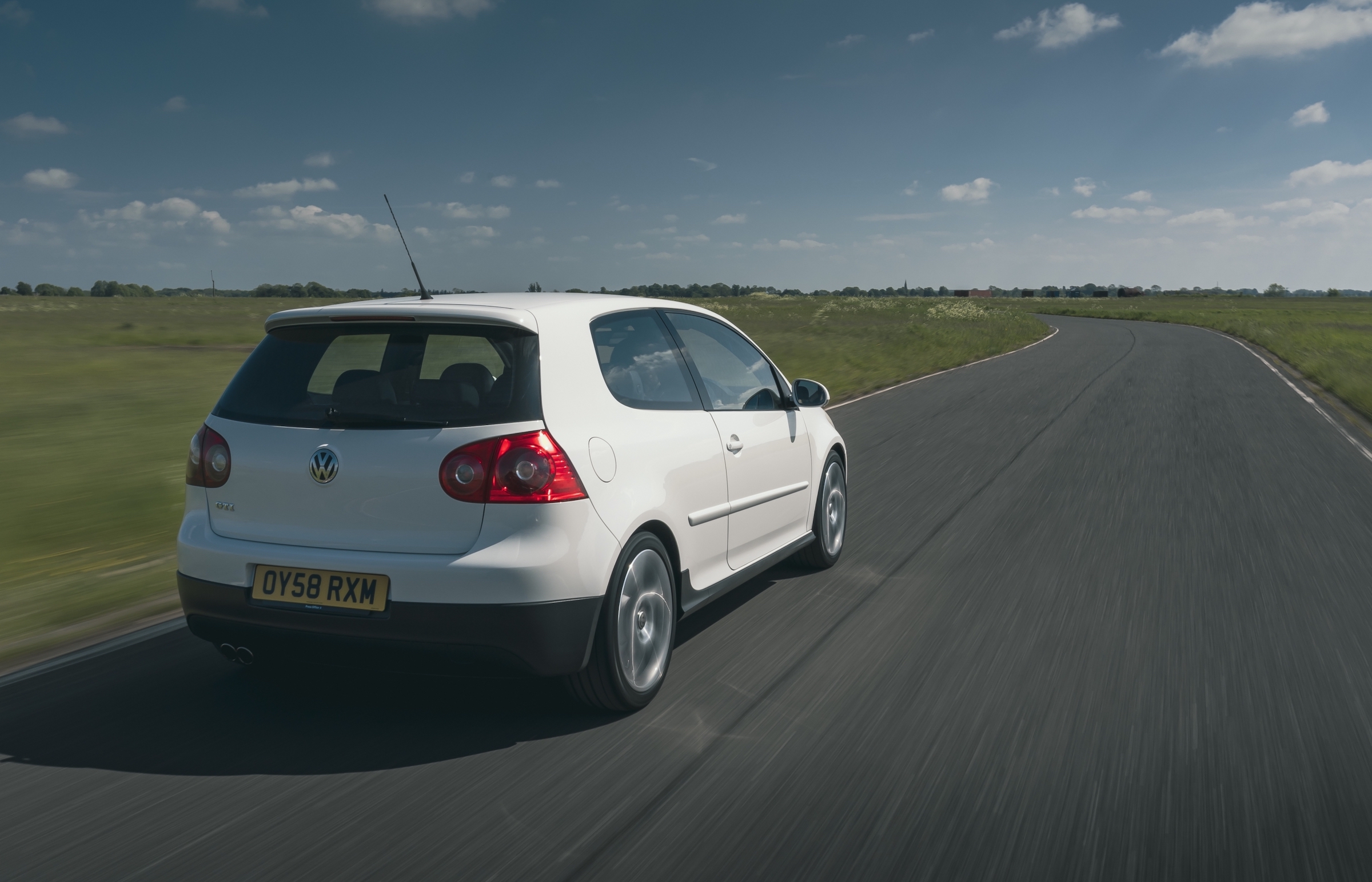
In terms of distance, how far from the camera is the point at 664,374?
4.60m

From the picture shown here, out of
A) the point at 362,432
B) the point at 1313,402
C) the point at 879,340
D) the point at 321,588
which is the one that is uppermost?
the point at 362,432

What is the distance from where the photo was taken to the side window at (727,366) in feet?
16.4

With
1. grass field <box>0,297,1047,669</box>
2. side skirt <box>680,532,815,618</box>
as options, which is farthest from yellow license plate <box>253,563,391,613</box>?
grass field <box>0,297,1047,669</box>

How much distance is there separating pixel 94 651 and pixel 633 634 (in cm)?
267

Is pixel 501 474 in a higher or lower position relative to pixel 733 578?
higher

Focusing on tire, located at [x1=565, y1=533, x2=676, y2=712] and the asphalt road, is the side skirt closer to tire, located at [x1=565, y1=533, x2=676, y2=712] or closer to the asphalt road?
tire, located at [x1=565, y1=533, x2=676, y2=712]

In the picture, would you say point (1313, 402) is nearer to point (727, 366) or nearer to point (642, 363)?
point (727, 366)

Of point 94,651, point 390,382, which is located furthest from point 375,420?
point 94,651

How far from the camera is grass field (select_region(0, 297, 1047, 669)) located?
5.79 meters

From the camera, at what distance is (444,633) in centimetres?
348

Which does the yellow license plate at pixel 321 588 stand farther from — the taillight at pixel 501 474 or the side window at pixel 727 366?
the side window at pixel 727 366

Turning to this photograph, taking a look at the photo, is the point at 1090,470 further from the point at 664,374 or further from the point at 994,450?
the point at 664,374

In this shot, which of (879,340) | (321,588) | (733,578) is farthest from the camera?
(879,340)

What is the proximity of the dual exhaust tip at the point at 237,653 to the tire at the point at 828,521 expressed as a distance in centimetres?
307
